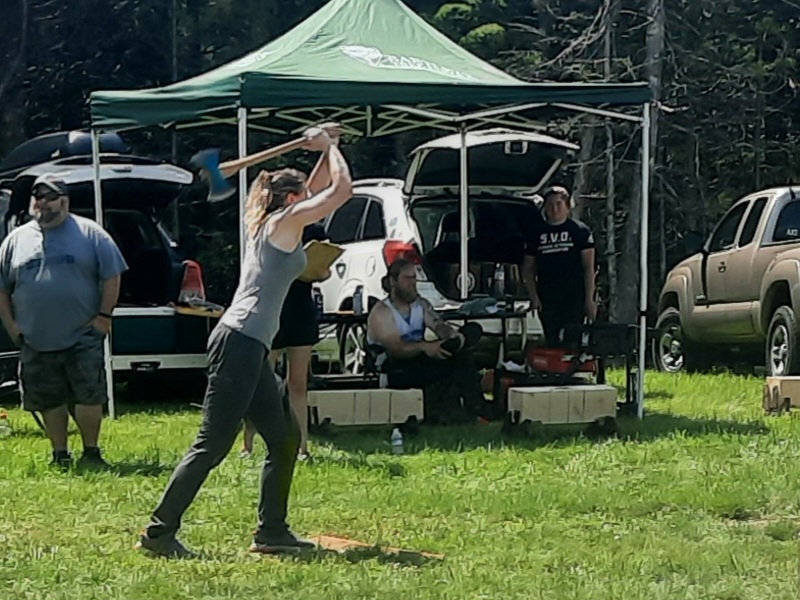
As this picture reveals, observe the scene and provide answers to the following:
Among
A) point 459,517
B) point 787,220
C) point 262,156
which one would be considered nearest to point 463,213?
point 787,220

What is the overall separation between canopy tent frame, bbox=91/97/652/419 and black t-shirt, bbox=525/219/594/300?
449 millimetres

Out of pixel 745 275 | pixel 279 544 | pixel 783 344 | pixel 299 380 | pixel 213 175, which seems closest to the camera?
pixel 279 544

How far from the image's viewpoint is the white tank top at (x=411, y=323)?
31.6 ft

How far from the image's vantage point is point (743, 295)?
13336 millimetres

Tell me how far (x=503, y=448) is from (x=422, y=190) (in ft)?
14.1

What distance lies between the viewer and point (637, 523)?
6461mm

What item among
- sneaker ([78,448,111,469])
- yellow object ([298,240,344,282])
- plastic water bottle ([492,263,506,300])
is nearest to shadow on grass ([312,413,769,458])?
yellow object ([298,240,344,282])

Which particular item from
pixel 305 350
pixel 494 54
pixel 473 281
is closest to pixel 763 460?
pixel 305 350

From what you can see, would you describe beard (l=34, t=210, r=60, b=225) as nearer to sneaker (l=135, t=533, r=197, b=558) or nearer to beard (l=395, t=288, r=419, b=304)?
beard (l=395, t=288, r=419, b=304)

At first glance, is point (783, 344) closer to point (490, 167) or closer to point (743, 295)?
point (743, 295)

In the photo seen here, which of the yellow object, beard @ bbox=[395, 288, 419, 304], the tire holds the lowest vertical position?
the tire

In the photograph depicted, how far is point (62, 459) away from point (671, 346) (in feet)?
29.0

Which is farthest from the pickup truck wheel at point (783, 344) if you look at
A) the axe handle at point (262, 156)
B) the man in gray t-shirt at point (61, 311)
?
the axe handle at point (262, 156)

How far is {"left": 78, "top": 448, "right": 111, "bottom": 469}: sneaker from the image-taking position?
805cm
